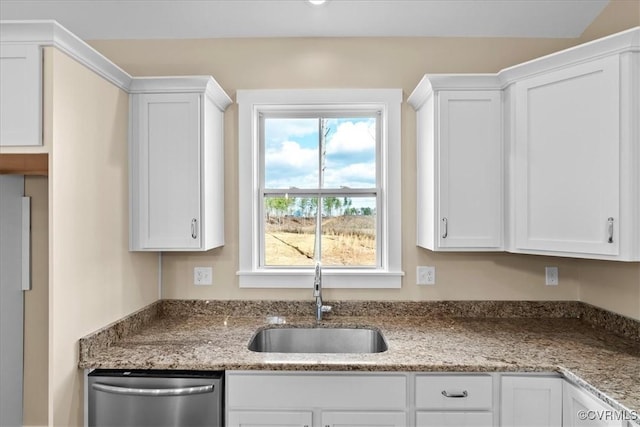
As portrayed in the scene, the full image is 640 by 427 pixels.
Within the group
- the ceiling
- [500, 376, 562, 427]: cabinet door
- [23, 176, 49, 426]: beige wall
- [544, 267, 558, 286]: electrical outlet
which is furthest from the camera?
[544, 267, 558, 286]: electrical outlet

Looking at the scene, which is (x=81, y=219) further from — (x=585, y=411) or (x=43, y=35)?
(x=585, y=411)

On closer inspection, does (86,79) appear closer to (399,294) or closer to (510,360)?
(399,294)

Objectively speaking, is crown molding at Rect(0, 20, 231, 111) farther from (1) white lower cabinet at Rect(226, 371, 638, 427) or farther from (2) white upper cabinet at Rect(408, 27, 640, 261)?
(1) white lower cabinet at Rect(226, 371, 638, 427)

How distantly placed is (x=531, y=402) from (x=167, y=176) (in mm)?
1992

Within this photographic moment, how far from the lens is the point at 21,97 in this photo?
1603 millimetres

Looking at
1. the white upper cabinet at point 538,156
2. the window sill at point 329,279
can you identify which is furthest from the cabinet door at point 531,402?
the window sill at point 329,279

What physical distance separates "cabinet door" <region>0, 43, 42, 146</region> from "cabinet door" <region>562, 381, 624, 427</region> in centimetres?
226

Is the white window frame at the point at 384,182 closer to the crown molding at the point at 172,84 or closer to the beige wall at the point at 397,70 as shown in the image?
the beige wall at the point at 397,70

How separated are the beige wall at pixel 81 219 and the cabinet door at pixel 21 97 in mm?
47

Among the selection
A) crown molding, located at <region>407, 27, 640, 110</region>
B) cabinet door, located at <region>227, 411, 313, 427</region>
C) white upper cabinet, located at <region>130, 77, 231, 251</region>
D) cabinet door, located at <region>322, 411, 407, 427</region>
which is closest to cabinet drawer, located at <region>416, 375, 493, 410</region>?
cabinet door, located at <region>322, 411, 407, 427</region>

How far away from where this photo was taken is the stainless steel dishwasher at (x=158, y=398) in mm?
1769

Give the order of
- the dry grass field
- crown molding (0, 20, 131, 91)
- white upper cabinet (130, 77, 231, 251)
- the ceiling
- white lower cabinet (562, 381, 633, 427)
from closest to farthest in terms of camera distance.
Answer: white lower cabinet (562, 381, 633, 427), crown molding (0, 20, 131, 91), white upper cabinet (130, 77, 231, 251), the ceiling, the dry grass field

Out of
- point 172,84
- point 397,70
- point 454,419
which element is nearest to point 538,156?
point 397,70

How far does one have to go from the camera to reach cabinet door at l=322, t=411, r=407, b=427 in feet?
5.88
